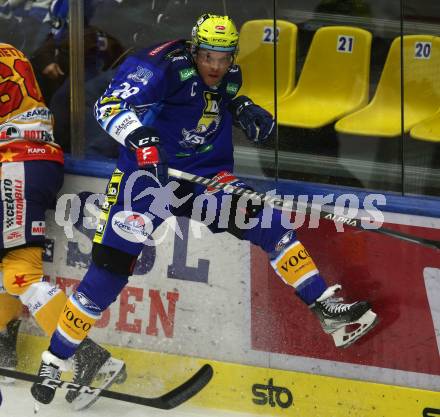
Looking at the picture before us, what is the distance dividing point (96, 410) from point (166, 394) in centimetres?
36

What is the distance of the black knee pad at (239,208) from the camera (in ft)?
13.6

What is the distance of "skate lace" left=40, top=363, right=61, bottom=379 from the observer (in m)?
4.27

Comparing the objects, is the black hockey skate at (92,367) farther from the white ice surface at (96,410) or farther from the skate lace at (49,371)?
the skate lace at (49,371)

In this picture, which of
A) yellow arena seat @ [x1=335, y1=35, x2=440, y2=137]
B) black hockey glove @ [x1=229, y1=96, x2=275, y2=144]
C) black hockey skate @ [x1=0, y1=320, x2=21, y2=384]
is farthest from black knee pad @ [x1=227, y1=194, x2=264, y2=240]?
black hockey skate @ [x1=0, y1=320, x2=21, y2=384]

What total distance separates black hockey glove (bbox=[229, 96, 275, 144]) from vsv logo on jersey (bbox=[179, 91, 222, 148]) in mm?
95

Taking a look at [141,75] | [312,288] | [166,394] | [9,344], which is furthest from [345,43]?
[9,344]

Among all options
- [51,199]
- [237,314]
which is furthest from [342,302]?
[51,199]

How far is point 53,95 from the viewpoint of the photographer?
4723 millimetres

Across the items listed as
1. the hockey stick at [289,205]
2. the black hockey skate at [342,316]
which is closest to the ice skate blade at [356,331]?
the black hockey skate at [342,316]

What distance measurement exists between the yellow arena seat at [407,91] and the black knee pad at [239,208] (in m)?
0.49

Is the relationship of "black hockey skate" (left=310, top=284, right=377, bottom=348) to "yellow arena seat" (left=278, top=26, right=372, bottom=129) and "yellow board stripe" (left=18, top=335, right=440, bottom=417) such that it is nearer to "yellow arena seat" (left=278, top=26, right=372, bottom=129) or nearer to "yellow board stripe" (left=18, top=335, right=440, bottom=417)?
"yellow board stripe" (left=18, top=335, right=440, bottom=417)

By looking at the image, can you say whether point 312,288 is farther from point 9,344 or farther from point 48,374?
point 9,344

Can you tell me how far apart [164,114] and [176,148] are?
0.46ft

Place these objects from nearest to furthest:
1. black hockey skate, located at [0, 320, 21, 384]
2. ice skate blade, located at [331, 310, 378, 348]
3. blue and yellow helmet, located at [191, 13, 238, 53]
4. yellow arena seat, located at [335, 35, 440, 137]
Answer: blue and yellow helmet, located at [191, 13, 238, 53] < ice skate blade, located at [331, 310, 378, 348] < yellow arena seat, located at [335, 35, 440, 137] < black hockey skate, located at [0, 320, 21, 384]
